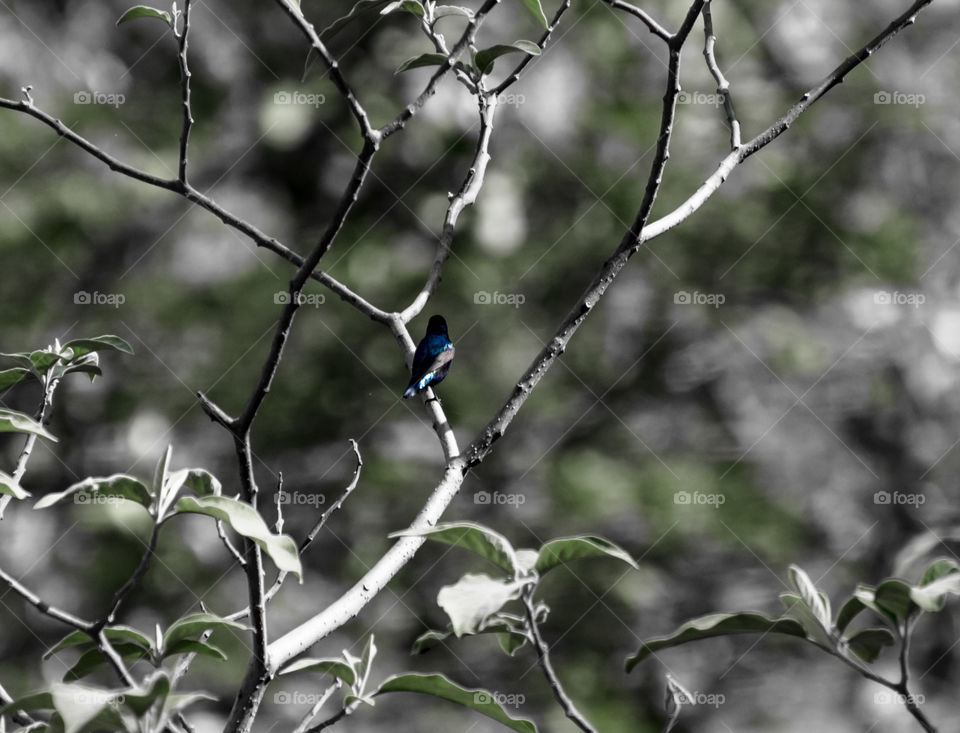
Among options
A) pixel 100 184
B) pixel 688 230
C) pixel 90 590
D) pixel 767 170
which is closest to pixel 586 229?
pixel 688 230

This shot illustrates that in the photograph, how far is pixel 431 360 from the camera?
169cm

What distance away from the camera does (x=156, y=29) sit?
446cm

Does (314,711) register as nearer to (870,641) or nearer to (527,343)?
(870,641)

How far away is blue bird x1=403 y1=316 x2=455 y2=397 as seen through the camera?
1540 mm

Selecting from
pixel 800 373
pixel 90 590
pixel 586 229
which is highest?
pixel 586 229

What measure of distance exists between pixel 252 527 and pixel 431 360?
0.92 meters

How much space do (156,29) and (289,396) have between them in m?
1.94

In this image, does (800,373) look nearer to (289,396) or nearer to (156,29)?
(289,396)

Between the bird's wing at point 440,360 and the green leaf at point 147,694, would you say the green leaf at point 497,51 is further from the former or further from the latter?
the green leaf at point 147,694

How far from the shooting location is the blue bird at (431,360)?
5.05 ft

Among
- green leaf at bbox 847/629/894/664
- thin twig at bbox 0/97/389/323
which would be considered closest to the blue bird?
thin twig at bbox 0/97/389/323

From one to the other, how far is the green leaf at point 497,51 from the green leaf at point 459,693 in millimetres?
748

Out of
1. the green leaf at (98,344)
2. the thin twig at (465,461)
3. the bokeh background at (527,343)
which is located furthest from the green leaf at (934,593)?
the bokeh background at (527,343)

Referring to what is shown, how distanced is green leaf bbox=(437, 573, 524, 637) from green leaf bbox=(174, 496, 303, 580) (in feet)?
0.42
